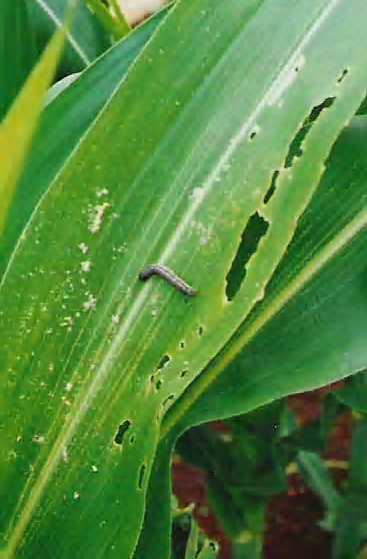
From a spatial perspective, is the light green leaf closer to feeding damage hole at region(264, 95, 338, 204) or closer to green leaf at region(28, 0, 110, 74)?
feeding damage hole at region(264, 95, 338, 204)

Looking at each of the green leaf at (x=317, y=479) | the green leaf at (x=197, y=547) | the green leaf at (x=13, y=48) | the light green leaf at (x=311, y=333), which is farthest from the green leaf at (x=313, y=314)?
the green leaf at (x=317, y=479)

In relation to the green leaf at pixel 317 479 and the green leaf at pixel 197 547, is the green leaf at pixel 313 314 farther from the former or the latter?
the green leaf at pixel 317 479

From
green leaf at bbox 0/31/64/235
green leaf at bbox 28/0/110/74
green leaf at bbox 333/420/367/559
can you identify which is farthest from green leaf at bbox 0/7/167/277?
green leaf at bbox 333/420/367/559

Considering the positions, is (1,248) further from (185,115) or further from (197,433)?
(197,433)

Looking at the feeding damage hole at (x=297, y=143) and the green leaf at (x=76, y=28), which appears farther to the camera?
the green leaf at (x=76, y=28)

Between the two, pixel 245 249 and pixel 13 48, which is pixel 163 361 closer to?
pixel 245 249

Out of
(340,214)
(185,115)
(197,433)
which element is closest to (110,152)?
(185,115)
